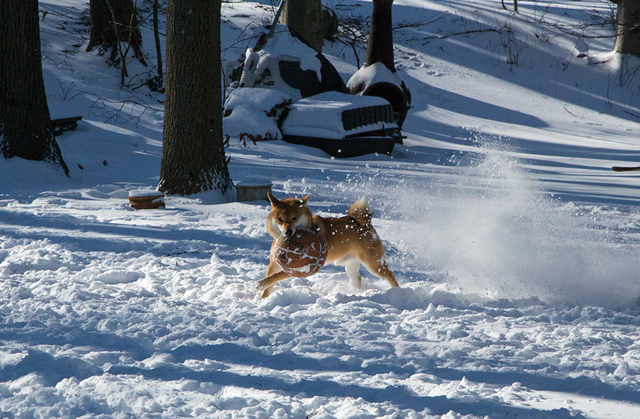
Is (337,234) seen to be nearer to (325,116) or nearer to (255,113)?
(325,116)

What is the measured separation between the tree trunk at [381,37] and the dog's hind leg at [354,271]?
393 inches

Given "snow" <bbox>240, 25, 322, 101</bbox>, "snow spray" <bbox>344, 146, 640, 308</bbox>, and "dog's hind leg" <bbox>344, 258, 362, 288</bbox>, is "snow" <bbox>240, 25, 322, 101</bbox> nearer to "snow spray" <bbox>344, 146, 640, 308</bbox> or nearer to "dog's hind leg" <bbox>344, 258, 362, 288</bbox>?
"snow spray" <bbox>344, 146, 640, 308</bbox>

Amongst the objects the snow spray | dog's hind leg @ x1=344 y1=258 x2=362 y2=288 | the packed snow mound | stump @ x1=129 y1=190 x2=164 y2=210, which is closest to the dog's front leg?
dog's hind leg @ x1=344 y1=258 x2=362 y2=288

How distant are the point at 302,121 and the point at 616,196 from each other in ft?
19.4

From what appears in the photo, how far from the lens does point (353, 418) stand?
2.27 meters

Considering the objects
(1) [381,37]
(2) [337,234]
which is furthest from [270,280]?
(1) [381,37]

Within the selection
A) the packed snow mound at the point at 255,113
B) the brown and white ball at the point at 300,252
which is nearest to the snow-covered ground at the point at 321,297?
the brown and white ball at the point at 300,252

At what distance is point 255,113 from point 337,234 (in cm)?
772

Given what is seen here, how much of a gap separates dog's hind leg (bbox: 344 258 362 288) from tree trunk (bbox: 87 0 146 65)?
13.0 m

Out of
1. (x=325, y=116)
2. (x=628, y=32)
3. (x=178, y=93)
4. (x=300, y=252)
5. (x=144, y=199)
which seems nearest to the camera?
(x=300, y=252)

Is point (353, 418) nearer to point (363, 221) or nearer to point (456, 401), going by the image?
point (456, 401)

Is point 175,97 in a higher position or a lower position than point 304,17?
lower

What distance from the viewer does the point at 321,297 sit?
12.3ft

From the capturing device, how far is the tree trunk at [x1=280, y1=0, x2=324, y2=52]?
13.4m
